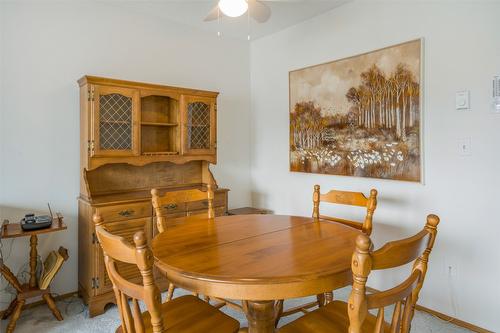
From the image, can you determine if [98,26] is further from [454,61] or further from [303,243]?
[454,61]

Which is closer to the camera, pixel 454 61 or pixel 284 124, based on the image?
pixel 454 61

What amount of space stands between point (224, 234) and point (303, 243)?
46 cm

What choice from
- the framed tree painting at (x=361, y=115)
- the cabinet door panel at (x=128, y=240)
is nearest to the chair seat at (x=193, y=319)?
the cabinet door panel at (x=128, y=240)

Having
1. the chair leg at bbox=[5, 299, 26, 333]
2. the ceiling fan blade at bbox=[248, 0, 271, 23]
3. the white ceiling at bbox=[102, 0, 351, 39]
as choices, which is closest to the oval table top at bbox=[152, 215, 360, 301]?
the chair leg at bbox=[5, 299, 26, 333]

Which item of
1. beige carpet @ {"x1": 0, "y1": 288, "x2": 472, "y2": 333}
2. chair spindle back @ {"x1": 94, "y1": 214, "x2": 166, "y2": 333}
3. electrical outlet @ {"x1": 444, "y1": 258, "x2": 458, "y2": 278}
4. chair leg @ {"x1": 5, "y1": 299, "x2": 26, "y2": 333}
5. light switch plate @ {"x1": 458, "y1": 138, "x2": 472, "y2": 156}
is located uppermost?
light switch plate @ {"x1": 458, "y1": 138, "x2": 472, "y2": 156}

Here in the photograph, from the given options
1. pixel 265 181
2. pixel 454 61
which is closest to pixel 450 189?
pixel 454 61

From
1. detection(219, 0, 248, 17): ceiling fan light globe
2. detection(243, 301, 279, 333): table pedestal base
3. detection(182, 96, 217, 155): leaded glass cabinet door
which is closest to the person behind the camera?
→ detection(243, 301, 279, 333): table pedestal base

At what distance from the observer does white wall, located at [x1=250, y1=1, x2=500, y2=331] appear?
7.31ft

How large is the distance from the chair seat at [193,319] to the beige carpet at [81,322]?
0.88m

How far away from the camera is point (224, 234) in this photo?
1.87m

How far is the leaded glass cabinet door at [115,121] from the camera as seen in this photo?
2627mm

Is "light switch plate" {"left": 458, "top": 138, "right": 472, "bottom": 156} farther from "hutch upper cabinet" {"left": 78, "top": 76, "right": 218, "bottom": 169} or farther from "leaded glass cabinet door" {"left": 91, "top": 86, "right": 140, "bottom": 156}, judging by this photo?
"leaded glass cabinet door" {"left": 91, "top": 86, "right": 140, "bottom": 156}

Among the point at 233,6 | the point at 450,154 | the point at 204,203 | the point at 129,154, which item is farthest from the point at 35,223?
the point at 450,154

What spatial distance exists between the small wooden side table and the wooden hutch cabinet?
0.25 metres
